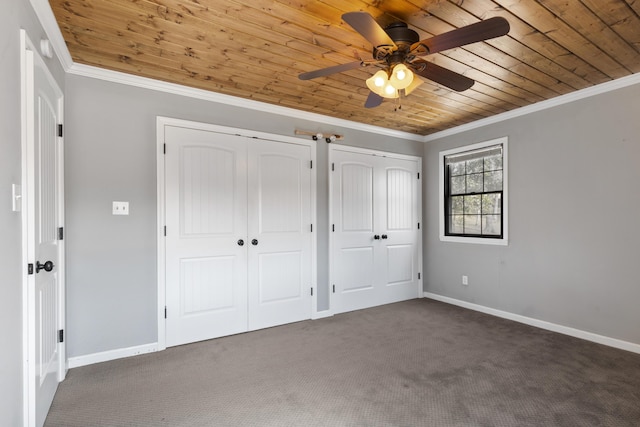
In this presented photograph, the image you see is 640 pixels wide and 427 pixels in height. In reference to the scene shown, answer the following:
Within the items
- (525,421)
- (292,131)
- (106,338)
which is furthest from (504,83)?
(106,338)

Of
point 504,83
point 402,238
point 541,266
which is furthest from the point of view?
point 402,238

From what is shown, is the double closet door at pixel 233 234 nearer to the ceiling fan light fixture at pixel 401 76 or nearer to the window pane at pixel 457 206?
the ceiling fan light fixture at pixel 401 76

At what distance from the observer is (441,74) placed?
6.88ft

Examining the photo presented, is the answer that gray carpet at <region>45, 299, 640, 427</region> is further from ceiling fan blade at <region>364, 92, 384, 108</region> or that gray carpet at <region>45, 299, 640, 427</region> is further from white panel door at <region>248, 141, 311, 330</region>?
ceiling fan blade at <region>364, 92, 384, 108</region>

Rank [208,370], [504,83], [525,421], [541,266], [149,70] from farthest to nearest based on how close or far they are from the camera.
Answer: [541,266] < [504,83] < [149,70] < [208,370] < [525,421]

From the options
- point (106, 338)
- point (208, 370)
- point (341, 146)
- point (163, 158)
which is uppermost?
point (341, 146)

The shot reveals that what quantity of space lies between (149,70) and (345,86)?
174cm

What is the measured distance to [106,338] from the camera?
9.20 ft

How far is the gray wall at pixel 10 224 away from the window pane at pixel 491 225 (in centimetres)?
444

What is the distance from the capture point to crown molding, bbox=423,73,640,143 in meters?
2.98

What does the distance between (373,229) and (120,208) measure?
2977mm

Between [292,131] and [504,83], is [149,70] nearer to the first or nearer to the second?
[292,131]

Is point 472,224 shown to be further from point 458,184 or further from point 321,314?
point 321,314

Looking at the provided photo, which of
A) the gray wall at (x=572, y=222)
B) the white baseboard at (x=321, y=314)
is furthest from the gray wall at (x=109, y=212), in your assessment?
the gray wall at (x=572, y=222)
